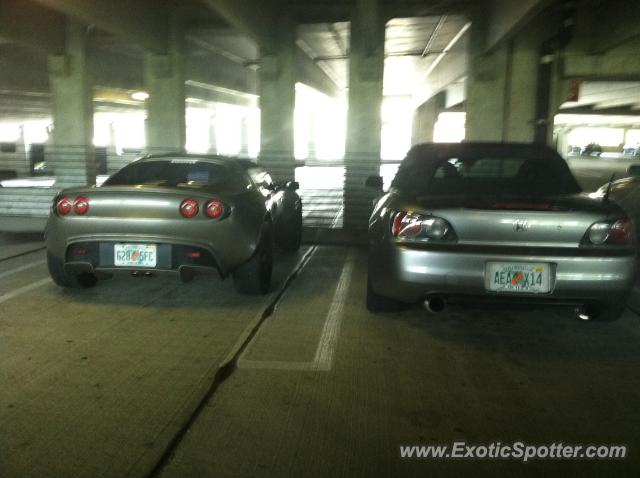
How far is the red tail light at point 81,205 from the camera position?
4949mm

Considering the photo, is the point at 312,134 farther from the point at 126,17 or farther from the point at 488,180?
the point at 488,180

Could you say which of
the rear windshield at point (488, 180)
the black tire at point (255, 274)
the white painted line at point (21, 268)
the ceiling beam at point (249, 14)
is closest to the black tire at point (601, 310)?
the rear windshield at point (488, 180)

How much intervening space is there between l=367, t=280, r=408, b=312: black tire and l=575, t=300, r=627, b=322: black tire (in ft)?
4.24

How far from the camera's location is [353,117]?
459 inches

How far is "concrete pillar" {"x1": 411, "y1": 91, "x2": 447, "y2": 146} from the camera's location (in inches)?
1206

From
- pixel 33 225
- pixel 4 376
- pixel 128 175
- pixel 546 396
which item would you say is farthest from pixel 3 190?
pixel 546 396

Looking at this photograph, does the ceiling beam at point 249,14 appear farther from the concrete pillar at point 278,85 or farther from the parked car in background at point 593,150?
the parked car in background at point 593,150

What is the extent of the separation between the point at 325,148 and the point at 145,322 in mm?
42361

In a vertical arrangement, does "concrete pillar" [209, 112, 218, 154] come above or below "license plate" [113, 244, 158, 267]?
above

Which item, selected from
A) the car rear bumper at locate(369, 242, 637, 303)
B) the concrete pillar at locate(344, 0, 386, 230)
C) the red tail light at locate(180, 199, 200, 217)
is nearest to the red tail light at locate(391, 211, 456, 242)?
the car rear bumper at locate(369, 242, 637, 303)

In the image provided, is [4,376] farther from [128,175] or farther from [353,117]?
[353,117]

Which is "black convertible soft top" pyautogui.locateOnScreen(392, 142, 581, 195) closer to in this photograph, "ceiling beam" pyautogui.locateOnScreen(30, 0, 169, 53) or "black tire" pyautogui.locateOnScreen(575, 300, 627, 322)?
→ "black tire" pyautogui.locateOnScreen(575, 300, 627, 322)

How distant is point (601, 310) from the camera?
166 inches

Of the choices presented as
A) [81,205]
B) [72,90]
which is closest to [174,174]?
[81,205]
